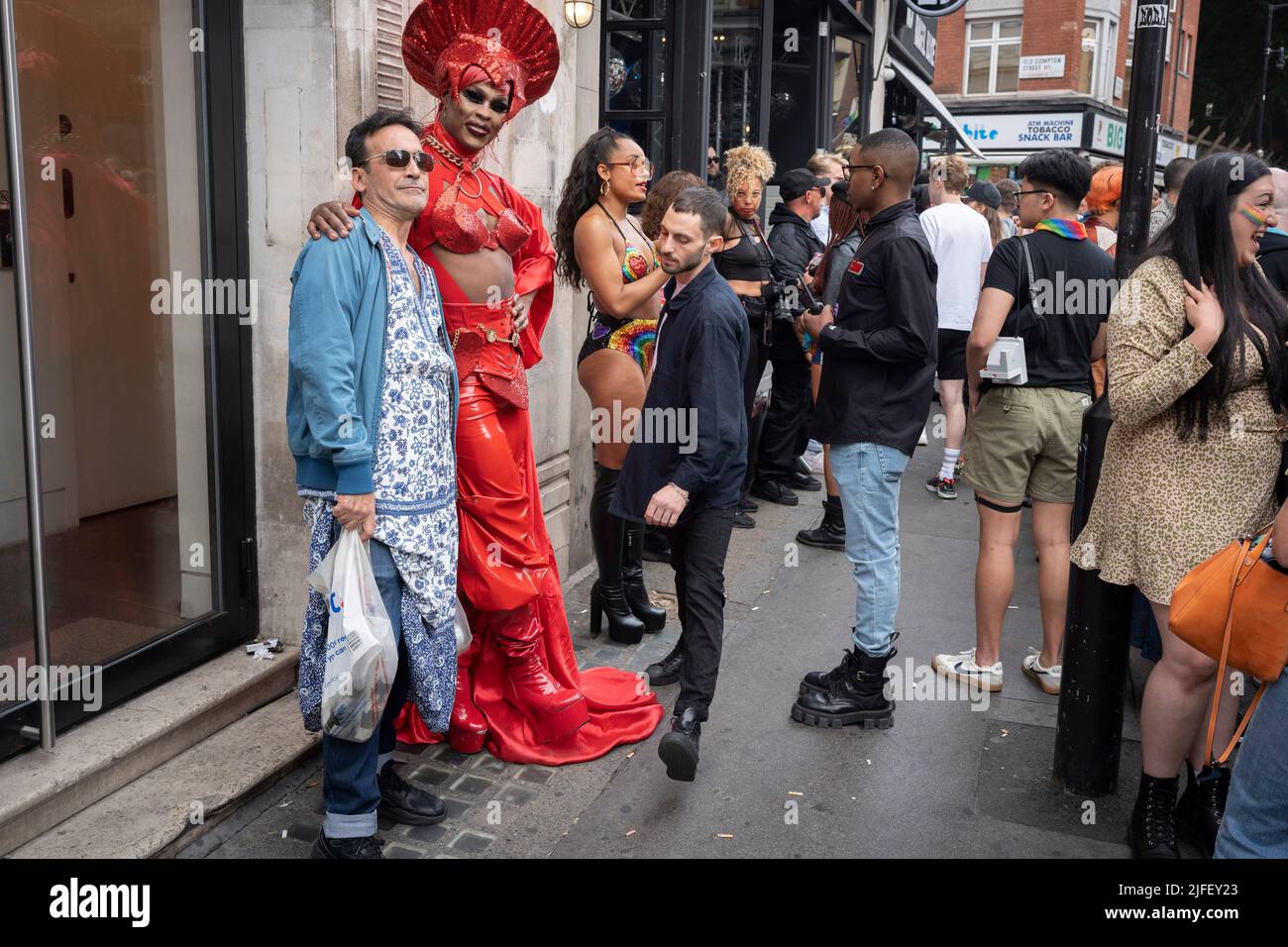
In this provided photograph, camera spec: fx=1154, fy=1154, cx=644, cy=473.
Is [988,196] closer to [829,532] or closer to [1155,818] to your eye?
[829,532]

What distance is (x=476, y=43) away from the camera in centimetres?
370

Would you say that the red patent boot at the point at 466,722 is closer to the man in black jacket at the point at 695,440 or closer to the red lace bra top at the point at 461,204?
the man in black jacket at the point at 695,440

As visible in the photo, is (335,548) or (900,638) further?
(900,638)

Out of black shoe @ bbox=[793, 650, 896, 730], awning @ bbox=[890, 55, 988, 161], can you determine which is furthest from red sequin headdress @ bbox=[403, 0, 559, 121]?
awning @ bbox=[890, 55, 988, 161]

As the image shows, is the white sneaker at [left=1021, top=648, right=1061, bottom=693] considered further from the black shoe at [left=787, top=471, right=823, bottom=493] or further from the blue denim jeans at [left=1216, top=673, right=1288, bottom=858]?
the black shoe at [left=787, top=471, right=823, bottom=493]

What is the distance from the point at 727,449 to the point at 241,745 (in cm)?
188

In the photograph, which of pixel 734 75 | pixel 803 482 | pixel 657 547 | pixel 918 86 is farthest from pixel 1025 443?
pixel 918 86

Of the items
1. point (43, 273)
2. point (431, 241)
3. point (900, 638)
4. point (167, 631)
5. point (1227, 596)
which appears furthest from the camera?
point (900, 638)

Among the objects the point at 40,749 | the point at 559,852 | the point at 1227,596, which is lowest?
the point at 559,852

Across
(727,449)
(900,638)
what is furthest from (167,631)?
(900,638)

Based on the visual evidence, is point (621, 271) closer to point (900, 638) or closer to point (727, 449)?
point (727, 449)

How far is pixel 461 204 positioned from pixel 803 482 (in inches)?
194

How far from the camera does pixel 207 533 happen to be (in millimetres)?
4211

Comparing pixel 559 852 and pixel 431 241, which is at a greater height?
pixel 431 241
